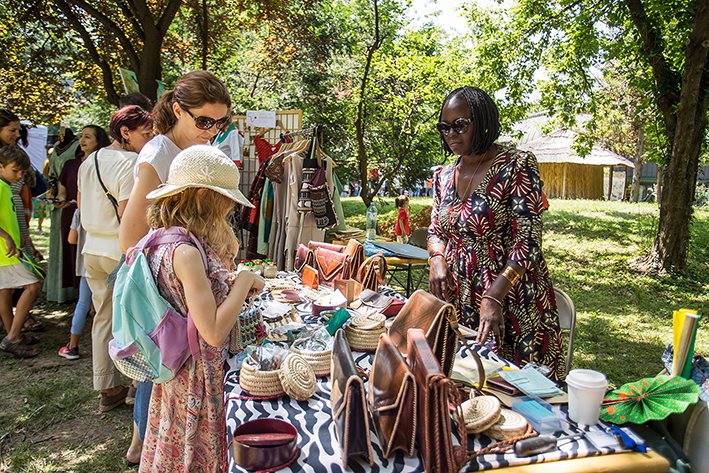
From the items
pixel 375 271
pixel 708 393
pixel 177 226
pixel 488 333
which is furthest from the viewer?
pixel 375 271

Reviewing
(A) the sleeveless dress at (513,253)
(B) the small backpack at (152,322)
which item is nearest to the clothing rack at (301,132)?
(A) the sleeveless dress at (513,253)

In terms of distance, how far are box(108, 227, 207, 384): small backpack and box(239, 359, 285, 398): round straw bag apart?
0.77 feet

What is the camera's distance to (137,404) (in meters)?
2.44

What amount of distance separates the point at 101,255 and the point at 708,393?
3.27m

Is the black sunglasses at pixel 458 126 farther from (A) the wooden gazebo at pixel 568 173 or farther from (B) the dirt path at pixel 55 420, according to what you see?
(A) the wooden gazebo at pixel 568 173

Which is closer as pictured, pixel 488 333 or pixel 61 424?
pixel 488 333

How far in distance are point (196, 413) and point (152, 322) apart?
1.21 ft

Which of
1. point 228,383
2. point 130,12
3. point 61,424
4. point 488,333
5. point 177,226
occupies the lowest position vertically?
point 61,424

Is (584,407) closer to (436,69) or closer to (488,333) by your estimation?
(488,333)

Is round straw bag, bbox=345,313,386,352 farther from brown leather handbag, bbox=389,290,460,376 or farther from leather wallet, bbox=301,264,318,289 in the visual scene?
leather wallet, bbox=301,264,318,289

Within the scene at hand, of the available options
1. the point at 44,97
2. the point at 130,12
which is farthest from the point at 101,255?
the point at 44,97

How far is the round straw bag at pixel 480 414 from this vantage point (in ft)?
4.71

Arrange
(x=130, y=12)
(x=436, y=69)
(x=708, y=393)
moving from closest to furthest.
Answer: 1. (x=708, y=393)
2. (x=130, y=12)
3. (x=436, y=69)

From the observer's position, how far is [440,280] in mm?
2393
